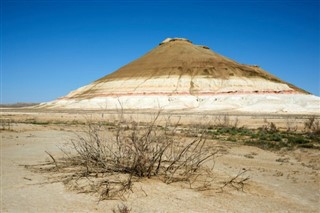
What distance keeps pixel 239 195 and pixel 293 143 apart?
27.1 feet

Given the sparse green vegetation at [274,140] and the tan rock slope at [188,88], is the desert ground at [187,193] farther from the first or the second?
the tan rock slope at [188,88]

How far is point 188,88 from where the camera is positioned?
227 feet

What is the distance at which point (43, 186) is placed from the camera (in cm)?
710

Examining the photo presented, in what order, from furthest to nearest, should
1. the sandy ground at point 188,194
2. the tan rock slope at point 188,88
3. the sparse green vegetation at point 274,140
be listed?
the tan rock slope at point 188,88 < the sparse green vegetation at point 274,140 < the sandy ground at point 188,194

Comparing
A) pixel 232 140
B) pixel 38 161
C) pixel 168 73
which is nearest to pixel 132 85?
pixel 168 73

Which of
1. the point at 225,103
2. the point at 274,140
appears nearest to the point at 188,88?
the point at 225,103

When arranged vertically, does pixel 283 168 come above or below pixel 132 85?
below

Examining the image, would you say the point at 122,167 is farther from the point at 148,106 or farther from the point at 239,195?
the point at 148,106

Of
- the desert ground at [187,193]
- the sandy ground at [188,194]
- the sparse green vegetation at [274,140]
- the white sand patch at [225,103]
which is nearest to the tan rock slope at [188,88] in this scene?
the white sand patch at [225,103]

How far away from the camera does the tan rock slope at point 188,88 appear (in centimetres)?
5667

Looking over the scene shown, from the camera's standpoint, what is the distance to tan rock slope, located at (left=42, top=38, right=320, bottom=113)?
56672 mm

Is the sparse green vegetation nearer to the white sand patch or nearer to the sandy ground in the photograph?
the sandy ground

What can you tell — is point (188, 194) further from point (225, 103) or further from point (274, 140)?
point (225, 103)

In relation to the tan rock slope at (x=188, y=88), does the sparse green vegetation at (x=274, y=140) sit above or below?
below
